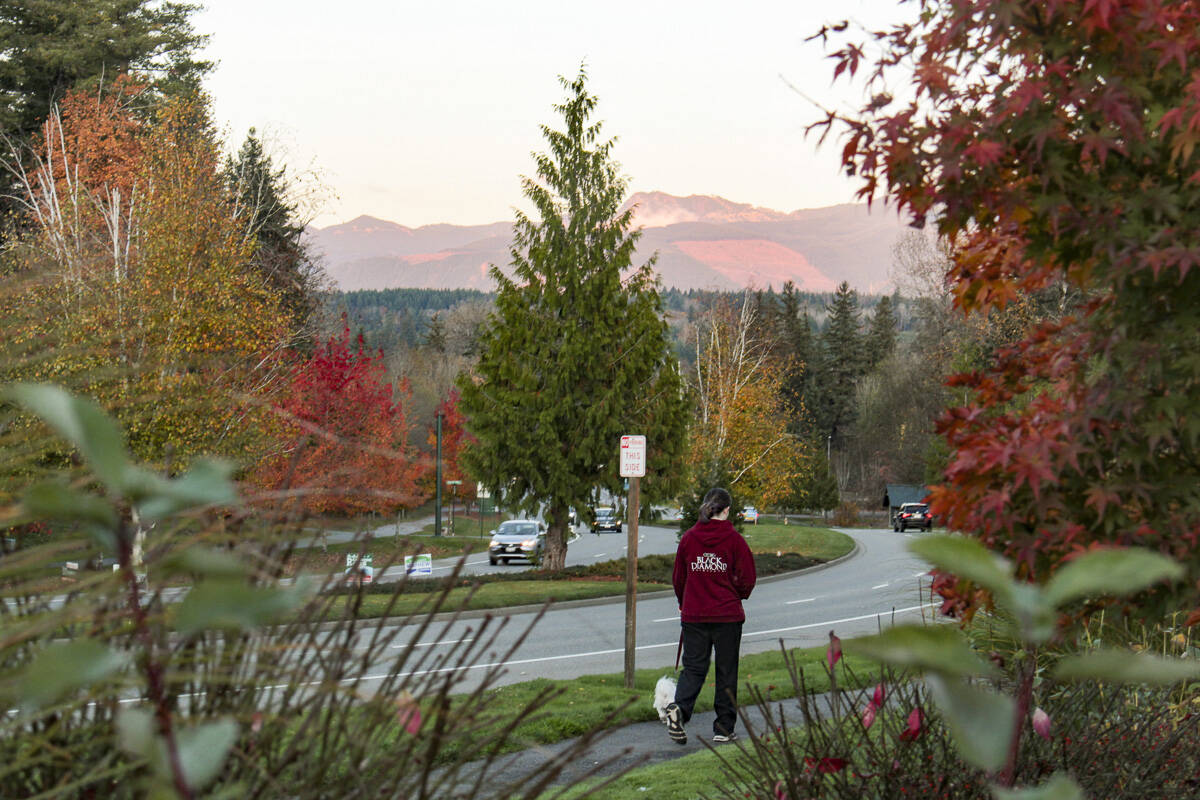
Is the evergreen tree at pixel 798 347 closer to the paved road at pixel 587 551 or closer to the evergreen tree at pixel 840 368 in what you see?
the evergreen tree at pixel 840 368

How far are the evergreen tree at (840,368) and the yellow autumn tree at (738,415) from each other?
48.8 meters

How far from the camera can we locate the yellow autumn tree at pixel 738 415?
132ft

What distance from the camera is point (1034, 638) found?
1.78 ft

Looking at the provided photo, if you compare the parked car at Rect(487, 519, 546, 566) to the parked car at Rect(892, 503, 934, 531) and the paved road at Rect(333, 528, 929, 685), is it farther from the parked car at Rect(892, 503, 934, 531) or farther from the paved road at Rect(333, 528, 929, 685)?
the parked car at Rect(892, 503, 934, 531)

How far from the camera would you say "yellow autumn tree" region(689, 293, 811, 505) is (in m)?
40.2

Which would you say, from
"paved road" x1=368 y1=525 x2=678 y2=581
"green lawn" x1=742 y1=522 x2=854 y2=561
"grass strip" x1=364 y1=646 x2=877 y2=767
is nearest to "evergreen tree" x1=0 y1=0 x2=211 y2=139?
"paved road" x1=368 y1=525 x2=678 y2=581

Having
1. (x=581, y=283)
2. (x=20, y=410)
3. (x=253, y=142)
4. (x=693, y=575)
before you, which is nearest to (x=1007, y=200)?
(x=20, y=410)

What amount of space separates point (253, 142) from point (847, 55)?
3915 cm

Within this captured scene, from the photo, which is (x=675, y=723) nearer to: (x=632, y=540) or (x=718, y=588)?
(x=718, y=588)

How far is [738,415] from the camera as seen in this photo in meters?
40.5

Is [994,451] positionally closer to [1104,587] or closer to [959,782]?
[959,782]

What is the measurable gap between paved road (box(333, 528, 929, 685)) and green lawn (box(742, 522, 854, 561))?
5.90 m

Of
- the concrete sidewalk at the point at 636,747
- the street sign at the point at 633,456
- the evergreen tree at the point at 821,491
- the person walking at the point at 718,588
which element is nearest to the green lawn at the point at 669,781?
the concrete sidewalk at the point at 636,747

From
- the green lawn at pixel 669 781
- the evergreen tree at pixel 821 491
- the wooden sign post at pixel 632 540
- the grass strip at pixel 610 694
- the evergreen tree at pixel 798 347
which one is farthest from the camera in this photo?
the evergreen tree at pixel 798 347
